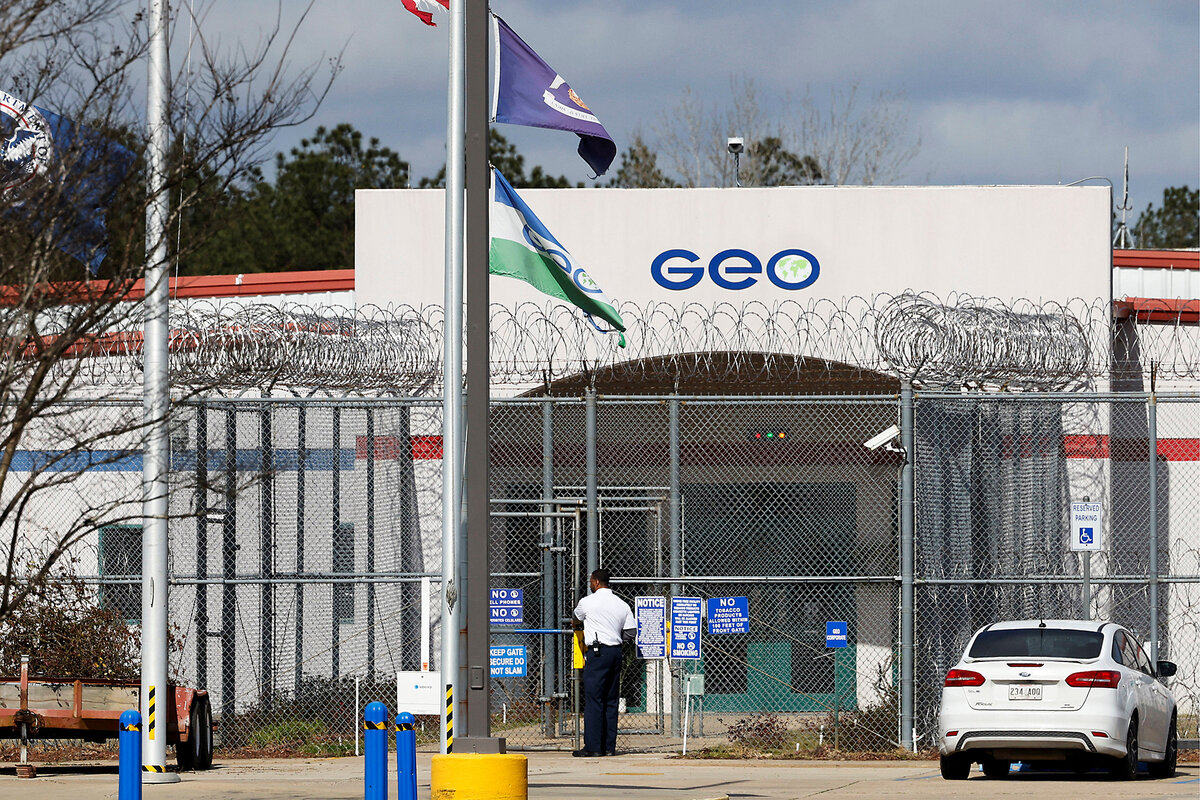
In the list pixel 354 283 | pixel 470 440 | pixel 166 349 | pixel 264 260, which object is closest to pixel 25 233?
pixel 470 440

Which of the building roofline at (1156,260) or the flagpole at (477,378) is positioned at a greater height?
the building roofline at (1156,260)

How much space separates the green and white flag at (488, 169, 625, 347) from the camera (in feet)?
42.7

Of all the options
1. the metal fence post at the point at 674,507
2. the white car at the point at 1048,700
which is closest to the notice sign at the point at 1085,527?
the white car at the point at 1048,700

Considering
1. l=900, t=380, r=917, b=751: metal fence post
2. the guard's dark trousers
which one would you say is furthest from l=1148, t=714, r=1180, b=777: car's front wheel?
the guard's dark trousers

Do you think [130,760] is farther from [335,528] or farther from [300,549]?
[335,528]

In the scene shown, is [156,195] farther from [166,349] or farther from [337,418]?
[337,418]

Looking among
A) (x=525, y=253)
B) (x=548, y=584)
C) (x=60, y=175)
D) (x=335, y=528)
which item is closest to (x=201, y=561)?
(x=335, y=528)

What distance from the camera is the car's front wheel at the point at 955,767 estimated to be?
1318cm

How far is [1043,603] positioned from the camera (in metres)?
17.7

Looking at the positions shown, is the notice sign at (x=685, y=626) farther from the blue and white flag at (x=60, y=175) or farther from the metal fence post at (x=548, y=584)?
the blue and white flag at (x=60, y=175)

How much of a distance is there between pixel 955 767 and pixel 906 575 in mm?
2040

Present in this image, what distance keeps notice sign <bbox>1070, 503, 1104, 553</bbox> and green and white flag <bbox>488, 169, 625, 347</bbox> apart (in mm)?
4674

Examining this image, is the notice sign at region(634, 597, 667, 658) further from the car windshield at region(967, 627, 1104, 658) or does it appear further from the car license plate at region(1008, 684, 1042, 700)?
the car license plate at region(1008, 684, 1042, 700)

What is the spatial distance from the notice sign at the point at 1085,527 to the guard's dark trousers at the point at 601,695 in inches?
169
